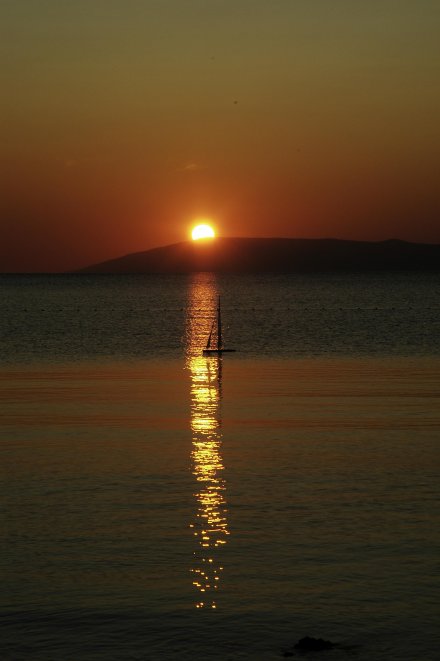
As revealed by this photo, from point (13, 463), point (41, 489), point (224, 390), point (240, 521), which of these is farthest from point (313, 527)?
point (224, 390)

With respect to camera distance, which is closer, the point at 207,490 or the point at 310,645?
the point at 310,645

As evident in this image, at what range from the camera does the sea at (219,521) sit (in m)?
16.1

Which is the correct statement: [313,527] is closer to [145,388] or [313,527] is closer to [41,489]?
[41,489]

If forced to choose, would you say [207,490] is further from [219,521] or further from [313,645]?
[313,645]

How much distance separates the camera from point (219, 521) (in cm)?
2233

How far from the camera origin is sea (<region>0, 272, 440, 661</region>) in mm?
16125

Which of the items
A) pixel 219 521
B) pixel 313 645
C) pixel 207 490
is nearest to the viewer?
pixel 313 645

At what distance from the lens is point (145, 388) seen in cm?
4931

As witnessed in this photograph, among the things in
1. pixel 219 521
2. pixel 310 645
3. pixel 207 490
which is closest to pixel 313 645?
pixel 310 645

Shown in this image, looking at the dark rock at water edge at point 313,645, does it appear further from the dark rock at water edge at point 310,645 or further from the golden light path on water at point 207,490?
the golden light path on water at point 207,490

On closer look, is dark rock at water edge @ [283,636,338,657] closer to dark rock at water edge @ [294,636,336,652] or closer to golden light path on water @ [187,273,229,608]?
dark rock at water edge @ [294,636,336,652]

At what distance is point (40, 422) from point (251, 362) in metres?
31.5

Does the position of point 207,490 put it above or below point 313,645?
above

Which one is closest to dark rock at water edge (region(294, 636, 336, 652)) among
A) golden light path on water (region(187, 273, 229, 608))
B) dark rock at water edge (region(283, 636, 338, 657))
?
dark rock at water edge (region(283, 636, 338, 657))
